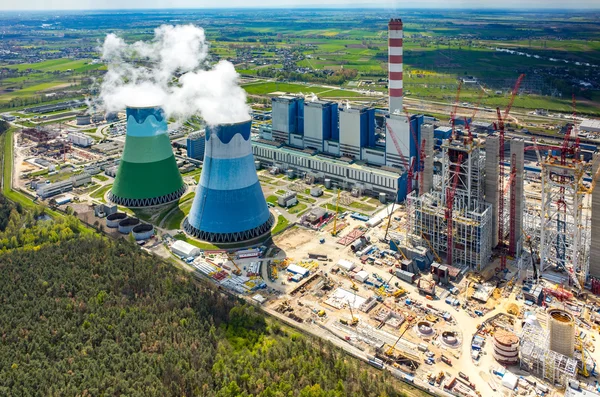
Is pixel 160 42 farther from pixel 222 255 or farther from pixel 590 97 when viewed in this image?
pixel 590 97

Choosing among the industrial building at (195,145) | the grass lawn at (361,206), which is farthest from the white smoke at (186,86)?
the grass lawn at (361,206)

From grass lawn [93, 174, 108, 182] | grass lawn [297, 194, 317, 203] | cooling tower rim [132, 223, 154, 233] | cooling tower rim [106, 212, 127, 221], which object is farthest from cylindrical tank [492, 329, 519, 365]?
grass lawn [93, 174, 108, 182]

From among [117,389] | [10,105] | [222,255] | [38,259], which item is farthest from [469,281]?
[10,105]

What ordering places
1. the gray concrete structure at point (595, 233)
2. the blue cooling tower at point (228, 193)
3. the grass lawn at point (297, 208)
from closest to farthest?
the gray concrete structure at point (595, 233) < the blue cooling tower at point (228, 193) < the grass lawn at point (297, 208)

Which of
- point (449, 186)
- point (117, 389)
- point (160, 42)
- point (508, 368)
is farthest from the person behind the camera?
point (160, 42)

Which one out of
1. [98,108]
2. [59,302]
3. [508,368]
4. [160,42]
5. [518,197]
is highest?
[160,42]

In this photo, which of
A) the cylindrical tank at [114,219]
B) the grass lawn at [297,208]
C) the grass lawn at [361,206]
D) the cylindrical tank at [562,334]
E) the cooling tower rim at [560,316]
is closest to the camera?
the cylindrical tank at [562,334]

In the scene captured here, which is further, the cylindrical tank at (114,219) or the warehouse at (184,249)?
the cylindrical tank at (114,219)

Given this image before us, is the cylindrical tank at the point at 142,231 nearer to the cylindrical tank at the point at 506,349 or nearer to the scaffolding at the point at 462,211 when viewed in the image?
the scaffolding at the point at 462,211
